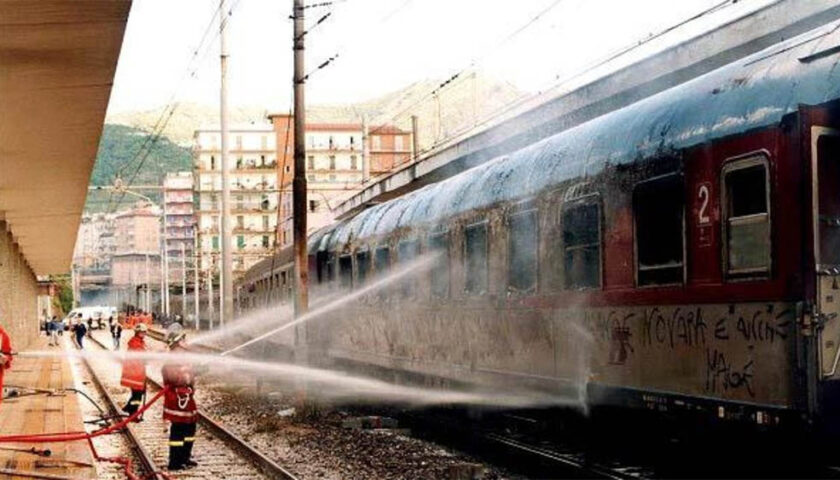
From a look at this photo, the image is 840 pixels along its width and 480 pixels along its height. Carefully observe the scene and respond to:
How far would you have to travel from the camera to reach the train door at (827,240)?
778cm

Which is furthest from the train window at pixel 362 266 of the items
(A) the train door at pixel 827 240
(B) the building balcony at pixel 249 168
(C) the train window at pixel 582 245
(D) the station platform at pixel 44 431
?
(B) the building balcony at pixel 249 168

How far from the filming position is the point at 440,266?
16.4 metres

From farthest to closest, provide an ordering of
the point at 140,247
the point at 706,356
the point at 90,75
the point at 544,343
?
the point at 140,247
the point at 90,75
the point at 544,343
the point at 706,356

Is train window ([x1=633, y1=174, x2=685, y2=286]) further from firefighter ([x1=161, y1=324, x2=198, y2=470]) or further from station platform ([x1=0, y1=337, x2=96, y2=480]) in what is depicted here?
station platform ([x1=0, y1=337, x2=96, y2=480])

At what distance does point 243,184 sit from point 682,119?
133 m

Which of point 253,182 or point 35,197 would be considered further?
point 253,182

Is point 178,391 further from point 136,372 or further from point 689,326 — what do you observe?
point 136,372

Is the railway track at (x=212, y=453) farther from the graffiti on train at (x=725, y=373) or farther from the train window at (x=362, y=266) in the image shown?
the graffiti on train at (x=725, y=373)

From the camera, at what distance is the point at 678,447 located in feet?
41.8

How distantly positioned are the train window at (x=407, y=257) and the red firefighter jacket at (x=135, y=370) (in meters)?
4.82

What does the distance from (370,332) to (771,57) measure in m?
12.0

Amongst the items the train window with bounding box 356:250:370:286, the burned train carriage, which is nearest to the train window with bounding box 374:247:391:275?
the train window with bounding box 356:250:370:286

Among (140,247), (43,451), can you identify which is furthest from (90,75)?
(140,247)

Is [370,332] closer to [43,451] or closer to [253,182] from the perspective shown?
[43,451]
